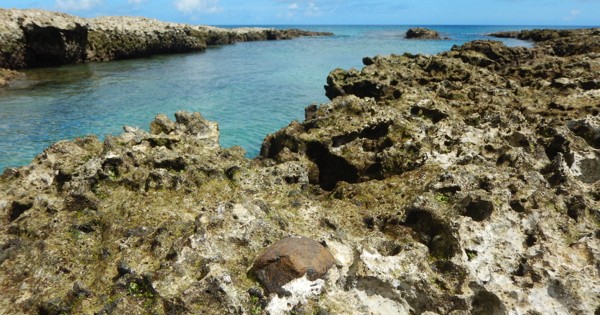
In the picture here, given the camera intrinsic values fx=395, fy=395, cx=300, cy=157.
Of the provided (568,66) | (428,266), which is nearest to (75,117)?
(428,266)

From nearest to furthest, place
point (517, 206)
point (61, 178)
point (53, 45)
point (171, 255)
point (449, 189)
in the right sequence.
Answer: point (171, 255)
point (517, 206)
point (449, 189)
point (61, 178)
point (53, 45)

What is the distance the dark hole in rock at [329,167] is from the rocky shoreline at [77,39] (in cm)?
3610

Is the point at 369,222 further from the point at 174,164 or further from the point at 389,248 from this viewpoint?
the point at 174,164

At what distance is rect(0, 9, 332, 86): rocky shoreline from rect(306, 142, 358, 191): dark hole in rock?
36099 millimetres

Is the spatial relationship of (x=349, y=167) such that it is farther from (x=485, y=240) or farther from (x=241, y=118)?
(x=241, y=118)

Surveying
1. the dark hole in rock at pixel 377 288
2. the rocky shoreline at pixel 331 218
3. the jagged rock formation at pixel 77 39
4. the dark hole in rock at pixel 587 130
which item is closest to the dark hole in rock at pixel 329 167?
the rocky shoreline at pixel 331 218

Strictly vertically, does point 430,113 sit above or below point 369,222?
above

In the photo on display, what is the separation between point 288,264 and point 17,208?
616cm

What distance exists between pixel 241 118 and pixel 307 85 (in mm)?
12543

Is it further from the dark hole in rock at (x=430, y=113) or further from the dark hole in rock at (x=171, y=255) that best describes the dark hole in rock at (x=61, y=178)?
the dark hole in rock at (x=430, y=113)

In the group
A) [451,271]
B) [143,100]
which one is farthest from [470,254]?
[143,100]

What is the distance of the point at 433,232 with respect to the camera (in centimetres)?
705

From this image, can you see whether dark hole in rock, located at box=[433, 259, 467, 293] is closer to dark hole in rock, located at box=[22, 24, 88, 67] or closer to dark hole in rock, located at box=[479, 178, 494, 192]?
dark hole in rock, located at box=[479, 178, 494, 192]

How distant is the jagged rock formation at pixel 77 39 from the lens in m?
43.0
